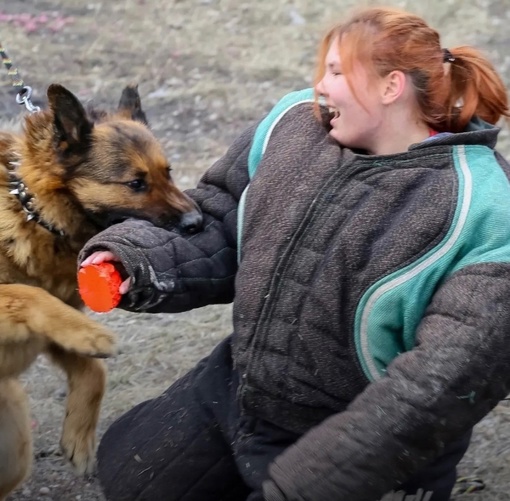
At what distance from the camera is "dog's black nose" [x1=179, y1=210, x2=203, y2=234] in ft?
9.02

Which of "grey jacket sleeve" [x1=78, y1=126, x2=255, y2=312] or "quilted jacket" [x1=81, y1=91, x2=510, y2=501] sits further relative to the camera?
"grey jacket sleeve" [x1=78, y1=126, x2=255, y2=312]

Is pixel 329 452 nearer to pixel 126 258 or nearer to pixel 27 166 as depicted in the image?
pixel 126 258

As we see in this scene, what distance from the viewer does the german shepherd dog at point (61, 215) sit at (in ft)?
9.84

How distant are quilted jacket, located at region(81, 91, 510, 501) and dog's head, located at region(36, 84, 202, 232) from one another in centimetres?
43

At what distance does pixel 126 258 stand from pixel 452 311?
0.90 meters

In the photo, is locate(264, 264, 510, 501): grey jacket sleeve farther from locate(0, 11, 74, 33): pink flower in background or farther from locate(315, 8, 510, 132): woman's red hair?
locate(0, 11, 74, 33): pink flower in background

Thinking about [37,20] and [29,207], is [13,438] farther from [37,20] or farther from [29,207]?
[37,20]

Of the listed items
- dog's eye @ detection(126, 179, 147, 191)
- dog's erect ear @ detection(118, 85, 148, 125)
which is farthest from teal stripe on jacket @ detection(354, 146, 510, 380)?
dog's erect ear @ detection(118, 85, 148, 125)

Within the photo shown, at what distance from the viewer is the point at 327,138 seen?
8.05 feet

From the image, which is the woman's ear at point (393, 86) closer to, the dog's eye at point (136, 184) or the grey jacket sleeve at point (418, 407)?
the grey jacket sleeve at point (418, 407)

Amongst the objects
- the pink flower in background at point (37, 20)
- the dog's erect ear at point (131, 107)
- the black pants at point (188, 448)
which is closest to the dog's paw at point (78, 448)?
the black pants at point (188, 448)

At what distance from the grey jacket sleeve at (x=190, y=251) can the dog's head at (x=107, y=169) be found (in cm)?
23

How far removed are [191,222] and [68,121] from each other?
0.65 meters

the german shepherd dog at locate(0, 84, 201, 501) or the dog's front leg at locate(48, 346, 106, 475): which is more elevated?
the german shepherd dog at locate(0, 84, 201, 501)
